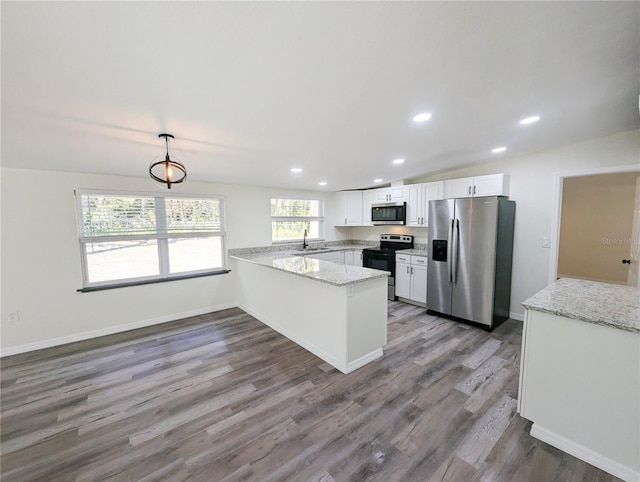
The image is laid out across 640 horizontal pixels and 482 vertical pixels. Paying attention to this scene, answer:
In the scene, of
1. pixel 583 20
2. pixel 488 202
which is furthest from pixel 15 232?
pixel 488 202

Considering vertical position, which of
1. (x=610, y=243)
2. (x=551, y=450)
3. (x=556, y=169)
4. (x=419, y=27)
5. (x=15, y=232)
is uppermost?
(x=419, y=27)

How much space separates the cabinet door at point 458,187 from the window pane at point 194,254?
3.94 meters

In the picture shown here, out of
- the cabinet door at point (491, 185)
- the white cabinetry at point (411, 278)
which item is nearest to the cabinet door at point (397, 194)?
the white cabinetry at point (411, 278)

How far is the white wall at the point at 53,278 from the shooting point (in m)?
2.98

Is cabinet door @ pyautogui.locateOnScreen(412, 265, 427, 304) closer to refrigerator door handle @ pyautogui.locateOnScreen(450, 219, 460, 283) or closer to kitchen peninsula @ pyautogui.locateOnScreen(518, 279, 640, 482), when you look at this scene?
refrigerator door handle @ pyautogui.locateOnScreen(450, 219, 460, 283)

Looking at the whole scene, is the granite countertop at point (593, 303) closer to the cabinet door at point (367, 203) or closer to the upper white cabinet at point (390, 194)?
the upper white cabinet at point (390, 194)

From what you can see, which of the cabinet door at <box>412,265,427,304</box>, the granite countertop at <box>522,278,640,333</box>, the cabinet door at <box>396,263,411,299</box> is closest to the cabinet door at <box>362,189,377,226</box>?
the cabinet door at <box>396,263,411,299</box>

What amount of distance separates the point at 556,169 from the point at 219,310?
5.44 meters

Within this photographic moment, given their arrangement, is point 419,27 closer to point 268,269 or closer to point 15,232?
point 268,269

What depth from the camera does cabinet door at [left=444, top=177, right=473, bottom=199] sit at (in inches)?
156

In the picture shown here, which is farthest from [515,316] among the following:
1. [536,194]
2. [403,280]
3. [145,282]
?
[145,282]

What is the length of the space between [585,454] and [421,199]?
3.63 m

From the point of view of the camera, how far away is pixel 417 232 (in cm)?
505

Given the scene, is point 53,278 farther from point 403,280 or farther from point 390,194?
point 390,194
